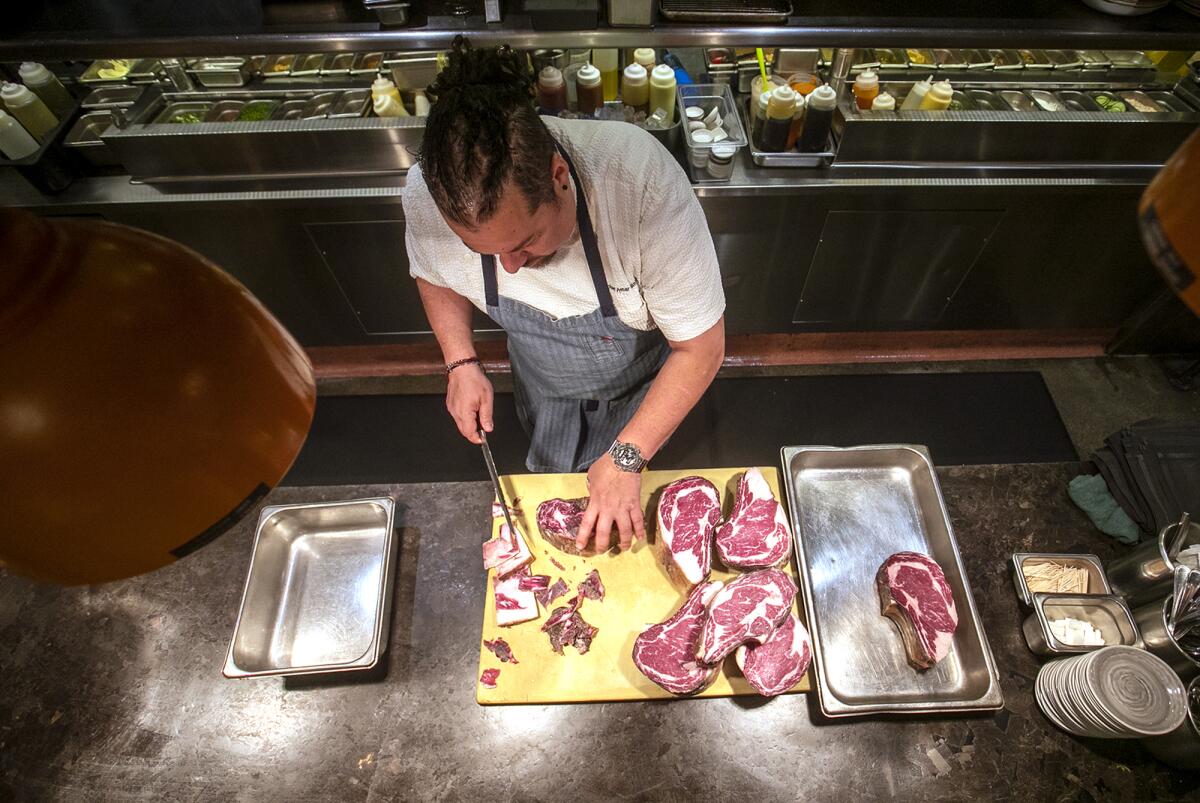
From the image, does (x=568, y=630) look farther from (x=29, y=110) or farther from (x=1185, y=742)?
(x=29, y=110)

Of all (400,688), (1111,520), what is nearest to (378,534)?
(400,688)

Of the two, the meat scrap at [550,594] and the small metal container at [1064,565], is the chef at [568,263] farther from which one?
the small metal container at [1064,565]

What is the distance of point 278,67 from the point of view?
9.86 feet

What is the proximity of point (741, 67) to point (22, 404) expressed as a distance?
3.20m

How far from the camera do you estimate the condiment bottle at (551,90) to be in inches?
107

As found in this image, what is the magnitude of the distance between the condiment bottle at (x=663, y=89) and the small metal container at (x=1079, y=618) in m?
2.32

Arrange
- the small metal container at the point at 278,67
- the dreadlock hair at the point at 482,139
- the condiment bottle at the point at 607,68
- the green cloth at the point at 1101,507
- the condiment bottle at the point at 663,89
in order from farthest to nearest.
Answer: the small metal container at the point at 278,67 < the condiment bottle at the point at 607,68 < the condiment bottle at the point at 663,89 < the green cloth at the point at 1101,507 < the dreadlock hair at the point at 482,139

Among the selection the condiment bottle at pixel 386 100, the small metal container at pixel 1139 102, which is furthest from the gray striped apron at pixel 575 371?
the small metal container at pixel 1139 102

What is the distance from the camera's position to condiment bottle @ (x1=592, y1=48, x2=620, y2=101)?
2.85 metres

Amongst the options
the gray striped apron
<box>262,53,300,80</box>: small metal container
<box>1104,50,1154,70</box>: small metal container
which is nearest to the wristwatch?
the gray striped apron

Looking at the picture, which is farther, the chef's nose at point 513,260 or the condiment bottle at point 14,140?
the condiment bottle at point 14,140

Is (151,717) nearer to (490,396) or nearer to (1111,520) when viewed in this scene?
(490,396)

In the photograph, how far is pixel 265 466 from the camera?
0.82 m

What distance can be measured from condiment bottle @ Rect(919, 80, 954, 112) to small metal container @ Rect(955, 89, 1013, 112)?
0.22 metres
